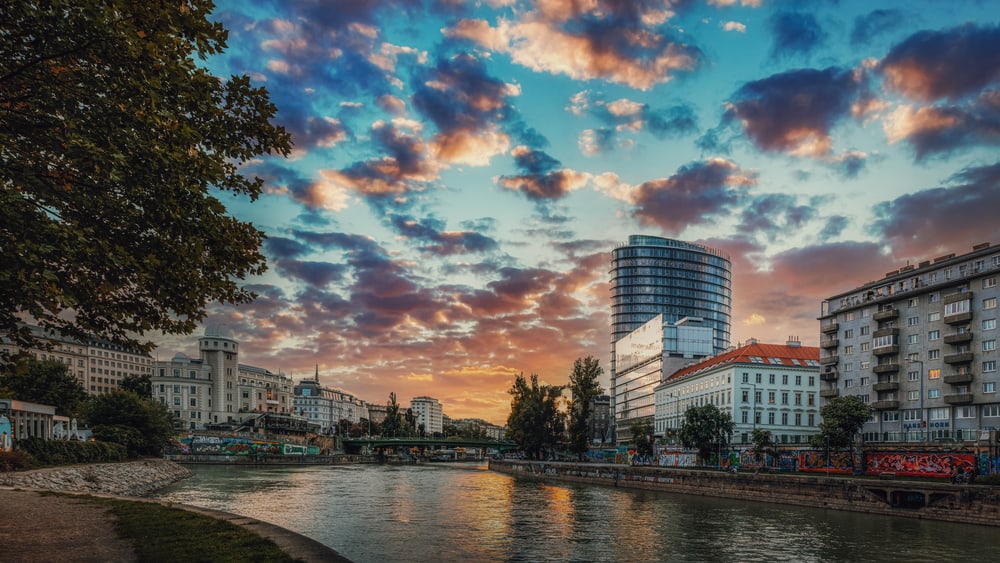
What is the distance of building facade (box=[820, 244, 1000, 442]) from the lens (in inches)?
3182

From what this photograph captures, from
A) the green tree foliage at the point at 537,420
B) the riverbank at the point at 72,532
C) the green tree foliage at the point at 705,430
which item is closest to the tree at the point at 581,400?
the green tree foliage at the point at 537,420

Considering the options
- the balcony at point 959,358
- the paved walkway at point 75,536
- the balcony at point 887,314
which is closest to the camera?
the paved walkway at point 75,536

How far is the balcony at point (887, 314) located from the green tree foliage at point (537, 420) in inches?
2995

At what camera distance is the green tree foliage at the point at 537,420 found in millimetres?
158250

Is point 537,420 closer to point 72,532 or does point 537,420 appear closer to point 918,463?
point 918,463

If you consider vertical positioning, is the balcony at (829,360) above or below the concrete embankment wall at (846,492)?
above

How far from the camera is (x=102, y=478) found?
6731 cm

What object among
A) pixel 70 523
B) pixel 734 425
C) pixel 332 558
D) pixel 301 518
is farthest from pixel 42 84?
Answer: pixel 734 425

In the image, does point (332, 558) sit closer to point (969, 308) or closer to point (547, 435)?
point (969, 308)

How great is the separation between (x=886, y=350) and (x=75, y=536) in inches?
3791

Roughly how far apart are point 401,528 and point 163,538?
24787 millimetres

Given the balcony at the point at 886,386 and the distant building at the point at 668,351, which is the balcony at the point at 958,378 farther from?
the distant building at the point at 668,351

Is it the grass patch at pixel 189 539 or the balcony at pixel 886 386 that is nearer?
the grass patch at pixel 189 539

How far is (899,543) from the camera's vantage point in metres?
43.2
